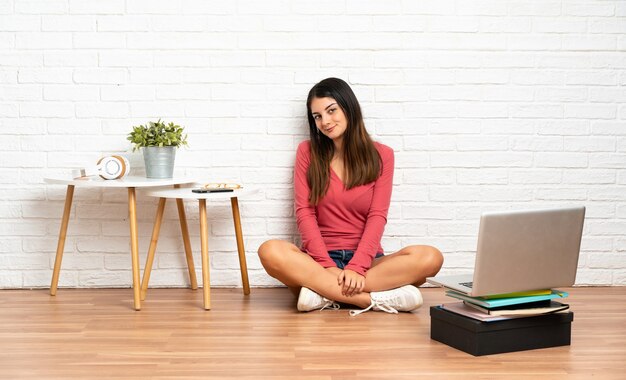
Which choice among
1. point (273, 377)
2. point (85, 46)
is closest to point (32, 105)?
point (85, 46)

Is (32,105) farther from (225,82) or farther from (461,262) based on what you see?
(461,262)

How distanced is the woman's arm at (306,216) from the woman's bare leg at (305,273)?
0.25ft

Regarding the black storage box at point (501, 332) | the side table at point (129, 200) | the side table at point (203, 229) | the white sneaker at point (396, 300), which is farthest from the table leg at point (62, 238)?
the black storage box at point (501, 332)

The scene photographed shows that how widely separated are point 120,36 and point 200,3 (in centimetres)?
37

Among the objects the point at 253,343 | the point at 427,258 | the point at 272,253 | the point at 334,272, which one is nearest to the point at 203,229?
the point at 272,253

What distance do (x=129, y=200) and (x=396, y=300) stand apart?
42.4 inches

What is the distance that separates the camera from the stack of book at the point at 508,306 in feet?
7.69

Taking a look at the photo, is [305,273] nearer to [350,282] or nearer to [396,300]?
[350,282]

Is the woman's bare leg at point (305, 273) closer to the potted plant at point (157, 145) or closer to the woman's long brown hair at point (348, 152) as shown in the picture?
the woman's long brown hair at point (348, 152)

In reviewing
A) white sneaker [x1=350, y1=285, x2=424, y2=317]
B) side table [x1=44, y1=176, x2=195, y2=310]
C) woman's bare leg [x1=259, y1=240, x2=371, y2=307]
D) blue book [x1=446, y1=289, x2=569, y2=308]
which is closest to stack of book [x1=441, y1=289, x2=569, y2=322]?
blue book [x1=446, y1=289, x2=569, y2=308]

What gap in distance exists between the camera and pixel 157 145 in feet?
10.2

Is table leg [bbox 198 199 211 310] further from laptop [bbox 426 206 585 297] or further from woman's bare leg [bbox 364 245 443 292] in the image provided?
laptop [bbox 426 206 585 297]

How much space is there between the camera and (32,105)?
3344 millimetres

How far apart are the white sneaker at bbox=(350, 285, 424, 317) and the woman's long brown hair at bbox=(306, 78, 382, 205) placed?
1.58ft
